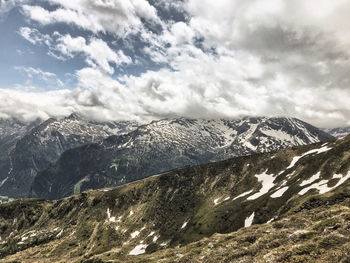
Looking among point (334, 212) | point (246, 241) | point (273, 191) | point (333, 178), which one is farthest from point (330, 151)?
point (246, 241)

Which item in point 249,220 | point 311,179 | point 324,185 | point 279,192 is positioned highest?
point 311,179

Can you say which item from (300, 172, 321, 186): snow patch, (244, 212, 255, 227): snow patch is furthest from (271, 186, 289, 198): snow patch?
(244, 212, 255, 227): snow patch

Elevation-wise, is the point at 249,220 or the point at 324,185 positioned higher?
the point at 324,185

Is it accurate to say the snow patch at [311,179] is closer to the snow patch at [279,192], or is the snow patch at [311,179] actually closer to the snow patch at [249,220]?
the snow patch at [279,192]

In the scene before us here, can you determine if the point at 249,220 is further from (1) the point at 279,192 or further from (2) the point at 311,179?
(2) the point at 311,179

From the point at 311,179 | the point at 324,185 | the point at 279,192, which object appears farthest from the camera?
the point at 279,192

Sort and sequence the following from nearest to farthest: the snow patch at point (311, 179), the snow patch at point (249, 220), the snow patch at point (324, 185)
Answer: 1. the snow patch at point (324, 185)
2. the snow patch at point (249, 220)
3. the snow patch at point (311, 179)

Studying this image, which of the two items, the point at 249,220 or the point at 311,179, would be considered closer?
the point at 249,220

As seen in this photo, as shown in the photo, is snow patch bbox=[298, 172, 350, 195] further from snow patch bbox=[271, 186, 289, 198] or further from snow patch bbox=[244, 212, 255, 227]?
snow patch bbox=[244, 212, 255, 227]

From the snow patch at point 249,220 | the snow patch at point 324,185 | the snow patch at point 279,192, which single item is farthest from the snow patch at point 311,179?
the snow patch at point 249,220

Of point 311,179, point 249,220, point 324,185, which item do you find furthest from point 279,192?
point 324,185

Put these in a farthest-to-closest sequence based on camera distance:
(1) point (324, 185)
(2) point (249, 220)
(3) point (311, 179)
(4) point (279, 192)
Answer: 1. (4) point (279, 192)
2. (3) point (311, 179)
3. (2) point (249, 220)
4. (1) point (324, 185)

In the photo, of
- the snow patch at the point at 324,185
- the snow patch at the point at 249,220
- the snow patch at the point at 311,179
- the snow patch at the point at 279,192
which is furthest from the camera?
the snow patch at the point at 279,192

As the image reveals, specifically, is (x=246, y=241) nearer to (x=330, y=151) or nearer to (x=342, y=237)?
(x=342, y=237)
